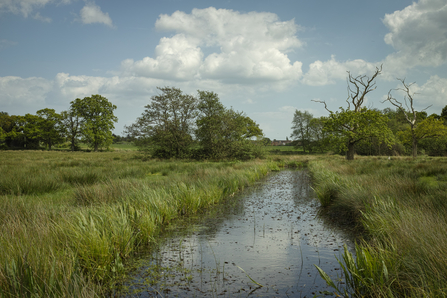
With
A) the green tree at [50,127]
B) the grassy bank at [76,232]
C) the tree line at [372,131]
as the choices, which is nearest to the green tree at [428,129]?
the tree line at [372,131]

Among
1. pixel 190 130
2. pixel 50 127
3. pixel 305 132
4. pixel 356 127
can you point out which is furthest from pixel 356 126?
pixel 50 127

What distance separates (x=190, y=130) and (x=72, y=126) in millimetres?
35167

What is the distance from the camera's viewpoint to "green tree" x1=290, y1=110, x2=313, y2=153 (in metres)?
67.4

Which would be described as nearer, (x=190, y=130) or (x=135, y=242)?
(x=135, y=242)

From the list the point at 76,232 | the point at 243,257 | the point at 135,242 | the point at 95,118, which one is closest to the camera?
the point at 76,232

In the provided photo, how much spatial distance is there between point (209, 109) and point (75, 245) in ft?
97.7

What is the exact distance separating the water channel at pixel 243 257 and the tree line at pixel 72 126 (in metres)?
50.4

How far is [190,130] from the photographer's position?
1249 inches

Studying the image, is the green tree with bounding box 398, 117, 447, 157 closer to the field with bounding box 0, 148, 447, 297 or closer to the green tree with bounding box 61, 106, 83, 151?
the field with bounding box 0, 148, 447, 297

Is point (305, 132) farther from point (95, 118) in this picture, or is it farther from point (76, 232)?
point (76, 232)

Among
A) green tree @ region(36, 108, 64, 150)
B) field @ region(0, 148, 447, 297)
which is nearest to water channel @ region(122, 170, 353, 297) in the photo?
field @ region(0, 148, 447, 297)

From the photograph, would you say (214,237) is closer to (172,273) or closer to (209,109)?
(172,273)

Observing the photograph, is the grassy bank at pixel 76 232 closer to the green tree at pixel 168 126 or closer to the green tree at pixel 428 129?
the green tree at pixel 168 126

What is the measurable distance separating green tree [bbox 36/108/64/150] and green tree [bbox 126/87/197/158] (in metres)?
34.9
